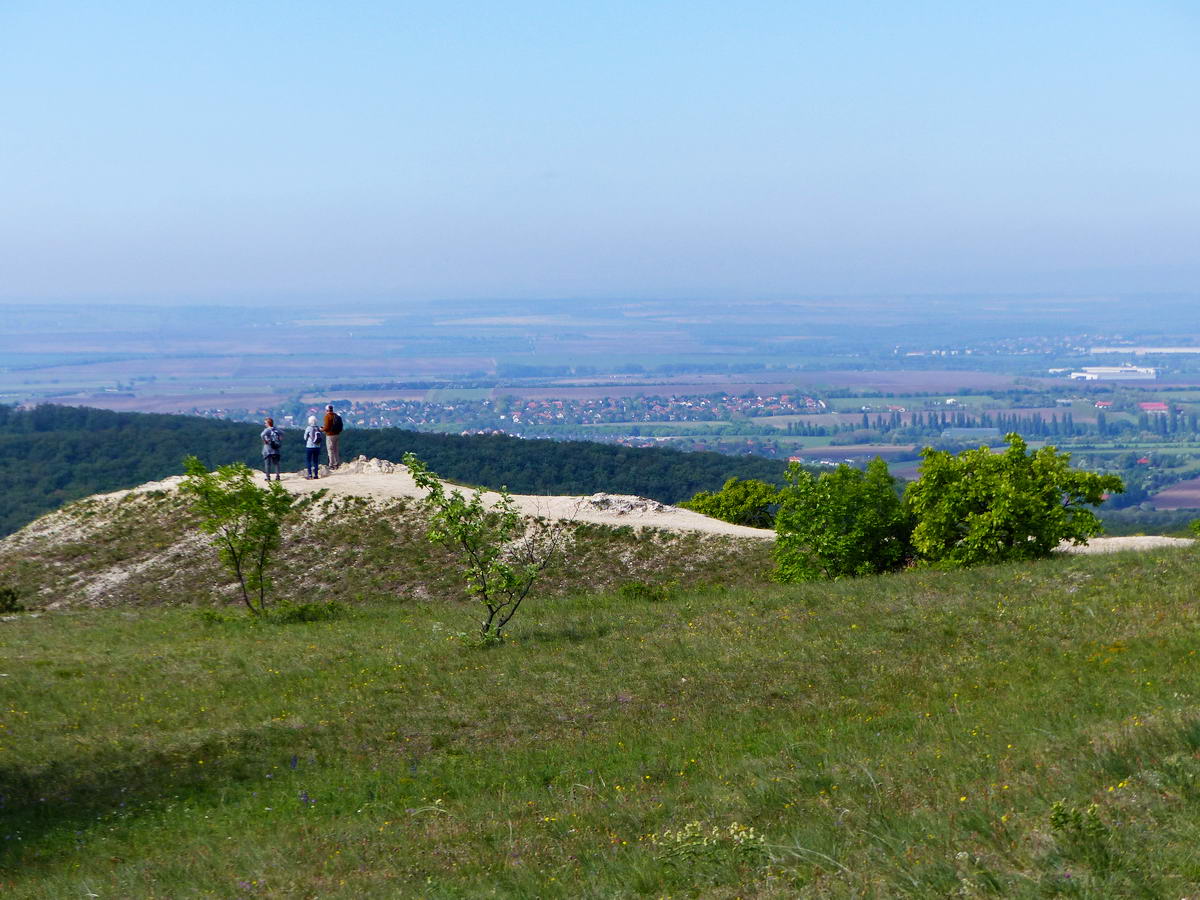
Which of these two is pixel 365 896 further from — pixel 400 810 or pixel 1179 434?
pixel 1179 434

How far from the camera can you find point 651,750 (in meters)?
14.3

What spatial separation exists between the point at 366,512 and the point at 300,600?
19.0 feet

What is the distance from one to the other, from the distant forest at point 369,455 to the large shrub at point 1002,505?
33.2 meters

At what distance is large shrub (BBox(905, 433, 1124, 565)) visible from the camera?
27.4 meters

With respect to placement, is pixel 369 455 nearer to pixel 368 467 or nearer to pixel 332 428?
pixel 368 467

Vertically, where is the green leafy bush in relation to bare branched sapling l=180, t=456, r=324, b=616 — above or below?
below

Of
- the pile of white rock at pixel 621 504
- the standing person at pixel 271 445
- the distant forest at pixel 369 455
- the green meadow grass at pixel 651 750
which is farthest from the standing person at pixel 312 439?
the distant forest at pixel 369 455

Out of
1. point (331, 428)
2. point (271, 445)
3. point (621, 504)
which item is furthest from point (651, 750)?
point (331, 428)

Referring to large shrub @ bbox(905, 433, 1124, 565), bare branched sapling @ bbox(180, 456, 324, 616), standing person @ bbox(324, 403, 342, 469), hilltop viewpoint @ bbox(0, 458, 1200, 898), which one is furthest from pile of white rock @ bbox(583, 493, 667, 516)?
bare branched sapling @ bbox(180, 456, 324, 616)

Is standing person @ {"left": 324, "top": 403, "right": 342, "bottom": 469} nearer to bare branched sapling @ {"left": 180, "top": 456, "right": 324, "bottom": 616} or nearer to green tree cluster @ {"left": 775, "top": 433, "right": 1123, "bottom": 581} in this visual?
bare branched sapling @ {"left": 180, "top": 456, "right": 324, "bottom": 616}

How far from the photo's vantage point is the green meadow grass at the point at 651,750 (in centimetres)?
896

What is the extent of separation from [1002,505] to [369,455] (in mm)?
47837

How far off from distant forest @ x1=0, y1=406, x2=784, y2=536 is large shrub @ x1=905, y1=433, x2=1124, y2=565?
33.2m

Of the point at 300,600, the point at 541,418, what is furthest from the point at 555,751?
the point at 541,418
